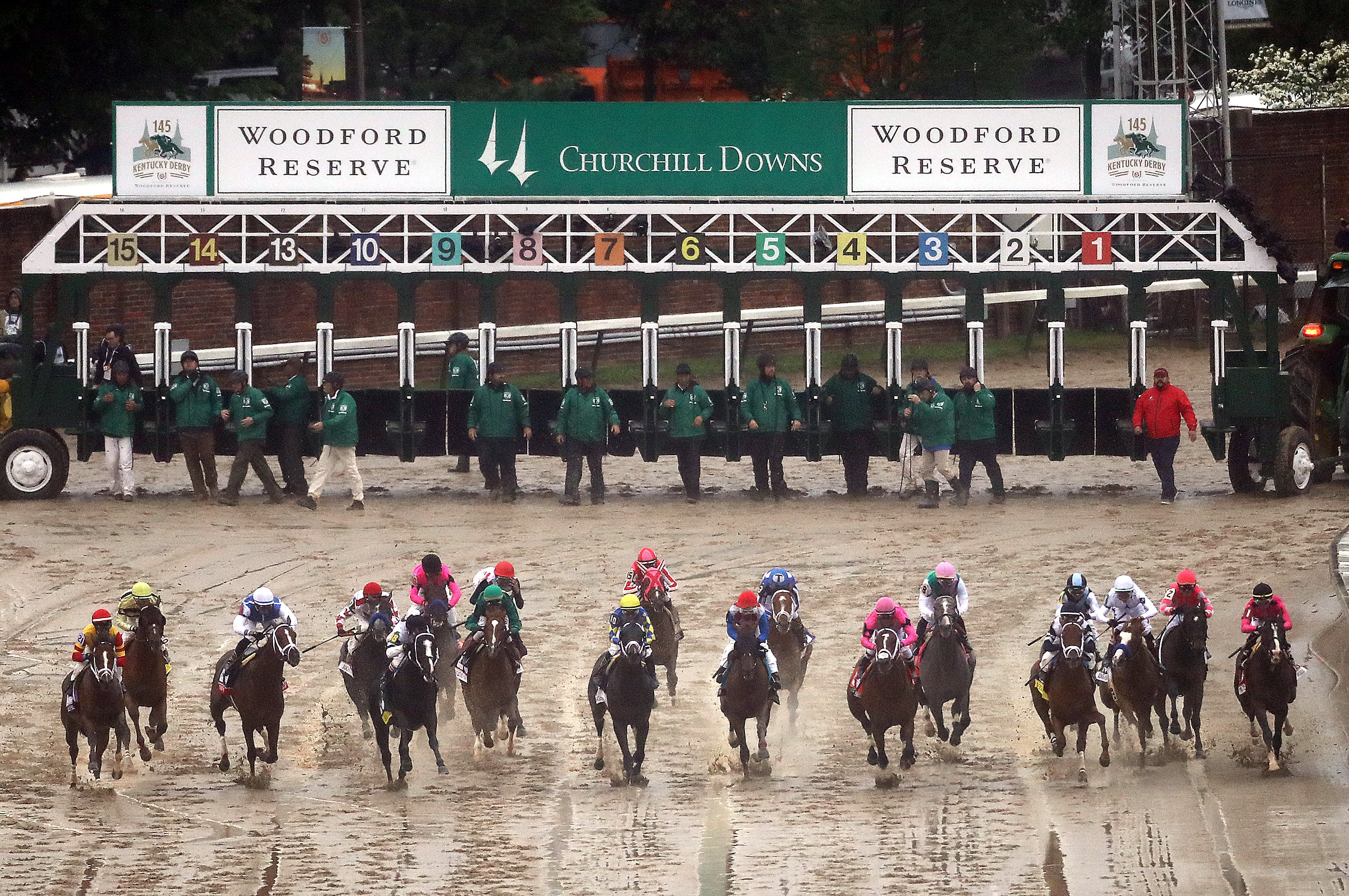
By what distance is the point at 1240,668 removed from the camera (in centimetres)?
1205

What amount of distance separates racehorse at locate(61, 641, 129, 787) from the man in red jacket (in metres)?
12.7

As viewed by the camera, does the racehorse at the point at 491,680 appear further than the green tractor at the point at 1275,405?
No

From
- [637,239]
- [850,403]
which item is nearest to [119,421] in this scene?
[637,239]

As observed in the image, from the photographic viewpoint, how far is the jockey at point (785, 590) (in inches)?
512

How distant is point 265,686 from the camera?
39.0 feet

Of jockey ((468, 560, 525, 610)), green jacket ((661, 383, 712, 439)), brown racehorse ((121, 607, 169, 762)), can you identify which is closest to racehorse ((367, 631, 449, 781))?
jockey ((468, 560, 525, 610))

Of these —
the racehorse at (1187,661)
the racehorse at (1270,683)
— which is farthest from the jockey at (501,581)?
the racehorse at (1270,683)

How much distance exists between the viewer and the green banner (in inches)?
885

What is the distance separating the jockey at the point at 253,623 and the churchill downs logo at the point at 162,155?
11.4m

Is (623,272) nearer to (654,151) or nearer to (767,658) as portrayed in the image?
(654,151)

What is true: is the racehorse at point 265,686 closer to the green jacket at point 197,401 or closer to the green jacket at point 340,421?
the green jacket at point 340,421

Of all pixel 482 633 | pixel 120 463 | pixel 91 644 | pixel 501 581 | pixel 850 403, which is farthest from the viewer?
pixel 850 403

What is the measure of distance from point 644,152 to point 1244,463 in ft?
24.3

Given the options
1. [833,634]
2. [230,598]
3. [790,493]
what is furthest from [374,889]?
[790,493]
